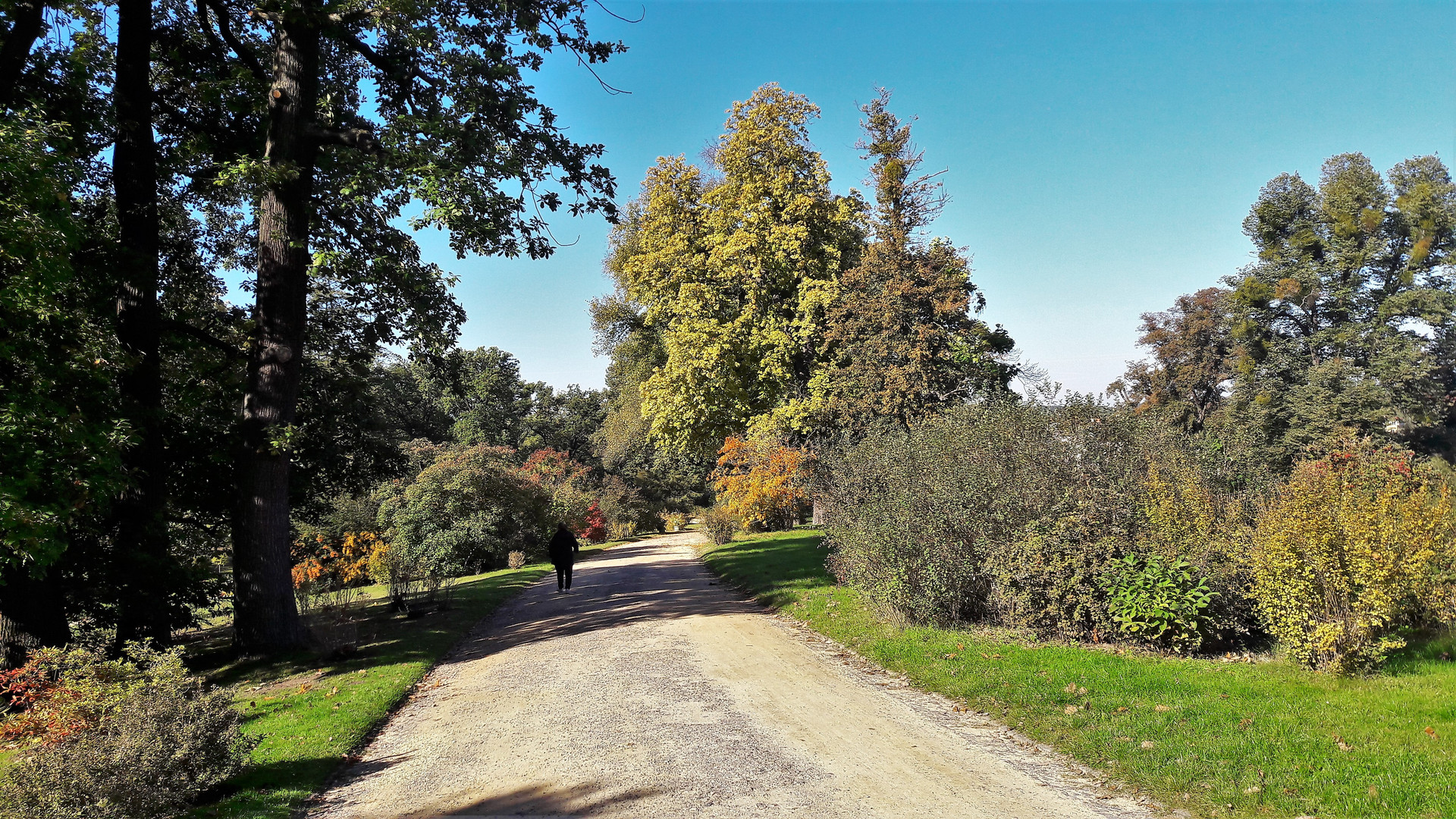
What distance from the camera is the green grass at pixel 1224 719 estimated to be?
16.1 feet

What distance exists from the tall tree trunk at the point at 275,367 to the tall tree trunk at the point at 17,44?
8.79ft

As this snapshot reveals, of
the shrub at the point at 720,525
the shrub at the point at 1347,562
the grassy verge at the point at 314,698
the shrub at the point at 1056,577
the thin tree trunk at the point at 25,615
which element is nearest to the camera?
the grassy verge at the point at 314,698

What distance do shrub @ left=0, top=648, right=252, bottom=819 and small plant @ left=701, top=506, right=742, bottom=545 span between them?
23.0m

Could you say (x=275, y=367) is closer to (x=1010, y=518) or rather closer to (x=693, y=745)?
(x=693, y=745)

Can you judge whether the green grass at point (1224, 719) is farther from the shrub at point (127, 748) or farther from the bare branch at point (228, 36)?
the bare branch at point (228, 36)

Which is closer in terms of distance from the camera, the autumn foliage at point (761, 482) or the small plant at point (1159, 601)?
the small plant at point (1159, 601)

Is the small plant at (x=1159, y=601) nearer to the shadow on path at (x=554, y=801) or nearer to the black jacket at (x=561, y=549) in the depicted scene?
the shadow on path at (x=554, y=801)

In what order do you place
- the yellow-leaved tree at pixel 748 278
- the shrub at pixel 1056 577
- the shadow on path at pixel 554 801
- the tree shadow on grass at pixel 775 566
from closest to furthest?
the shadow on path at pixel 554 801
the shrub at pixel 1056 577
the tree shadow on grass at pixel 775 566
the yellow-leaved tree at pixel 748 278

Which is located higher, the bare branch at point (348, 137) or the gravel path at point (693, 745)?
the bare branch at point (348, 137)

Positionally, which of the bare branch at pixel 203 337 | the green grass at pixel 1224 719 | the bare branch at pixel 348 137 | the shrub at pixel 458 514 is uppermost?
the bare branch at pixel 348 137

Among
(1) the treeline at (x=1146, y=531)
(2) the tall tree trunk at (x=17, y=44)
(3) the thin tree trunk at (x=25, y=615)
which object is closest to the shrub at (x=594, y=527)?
(1) the treeline at (x=1146, y=531)

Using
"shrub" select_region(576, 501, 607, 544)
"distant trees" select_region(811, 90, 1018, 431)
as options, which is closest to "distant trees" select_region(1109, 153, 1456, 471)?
"distant trees" select_region(811, 90, 1018, 431)

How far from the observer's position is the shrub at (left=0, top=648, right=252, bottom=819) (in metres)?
4.90

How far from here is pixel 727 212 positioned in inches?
1117
